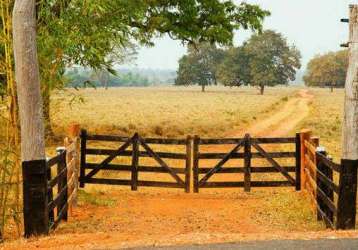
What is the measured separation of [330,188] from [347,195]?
2.38 ft

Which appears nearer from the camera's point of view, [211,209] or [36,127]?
[36,127]

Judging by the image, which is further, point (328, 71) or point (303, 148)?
point (328, 71)

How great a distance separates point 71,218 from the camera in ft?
40.1

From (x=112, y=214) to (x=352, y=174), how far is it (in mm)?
5513

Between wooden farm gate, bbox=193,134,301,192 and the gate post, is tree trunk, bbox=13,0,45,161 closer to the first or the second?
the gate post

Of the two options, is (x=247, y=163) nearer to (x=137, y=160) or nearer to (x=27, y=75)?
(x=137, y=160)

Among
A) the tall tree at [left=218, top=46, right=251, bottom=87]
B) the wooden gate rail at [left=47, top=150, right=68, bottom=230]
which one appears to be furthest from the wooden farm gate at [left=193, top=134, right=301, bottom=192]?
the tall tree at [left=218, top=46, right=251, bottom=87]

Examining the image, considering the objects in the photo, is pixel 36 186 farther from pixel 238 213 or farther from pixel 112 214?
pixel 238 213

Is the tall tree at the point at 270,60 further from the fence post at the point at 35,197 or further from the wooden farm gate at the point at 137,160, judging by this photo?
the fence post at the point at 35,197

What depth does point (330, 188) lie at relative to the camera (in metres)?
10.3

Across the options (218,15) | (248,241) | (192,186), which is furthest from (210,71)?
(248,241)

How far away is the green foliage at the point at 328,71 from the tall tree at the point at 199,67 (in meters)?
21.3

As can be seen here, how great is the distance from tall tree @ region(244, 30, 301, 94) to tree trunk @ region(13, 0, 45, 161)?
84.5 metres

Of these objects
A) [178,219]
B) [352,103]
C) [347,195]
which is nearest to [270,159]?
[178,219]
